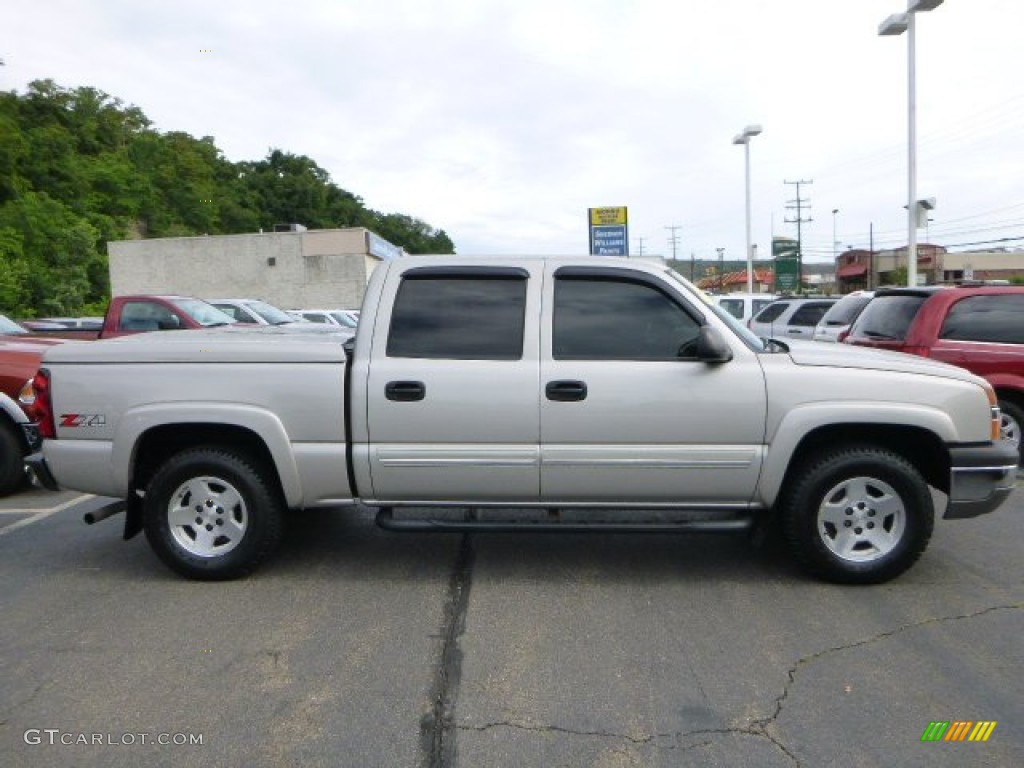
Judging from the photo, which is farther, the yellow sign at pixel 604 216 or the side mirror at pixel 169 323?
the yellow sign at pixel 604 216

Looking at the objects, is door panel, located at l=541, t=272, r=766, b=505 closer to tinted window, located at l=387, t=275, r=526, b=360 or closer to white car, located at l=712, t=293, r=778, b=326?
tinted window, located at l=387, t=275, r=526, b=360

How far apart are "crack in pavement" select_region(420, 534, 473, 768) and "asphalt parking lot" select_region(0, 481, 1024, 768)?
14 millimetres

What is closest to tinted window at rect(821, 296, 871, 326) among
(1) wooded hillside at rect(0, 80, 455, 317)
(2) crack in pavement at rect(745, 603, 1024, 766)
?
(2) crack in pavement at rect(745, 603, 1024, 766)

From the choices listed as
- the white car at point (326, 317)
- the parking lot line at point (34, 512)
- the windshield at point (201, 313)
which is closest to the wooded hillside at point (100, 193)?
the white car at point (326, 317)

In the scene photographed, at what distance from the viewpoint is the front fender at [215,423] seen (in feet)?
15.7

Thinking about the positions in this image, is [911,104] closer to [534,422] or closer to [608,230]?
[608,230]

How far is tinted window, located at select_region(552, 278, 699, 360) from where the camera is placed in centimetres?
478

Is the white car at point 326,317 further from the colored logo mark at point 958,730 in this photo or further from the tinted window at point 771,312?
the colored logo mark at point 958,730

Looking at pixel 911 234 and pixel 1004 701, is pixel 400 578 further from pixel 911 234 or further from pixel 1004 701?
pixel 911 234

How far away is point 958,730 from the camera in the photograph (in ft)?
10.8

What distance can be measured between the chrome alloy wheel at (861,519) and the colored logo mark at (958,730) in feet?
4.96

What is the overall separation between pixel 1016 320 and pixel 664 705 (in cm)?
647

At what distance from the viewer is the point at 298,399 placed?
4.77 meters

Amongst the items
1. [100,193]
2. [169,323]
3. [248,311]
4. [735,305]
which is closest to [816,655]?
[169,323]
